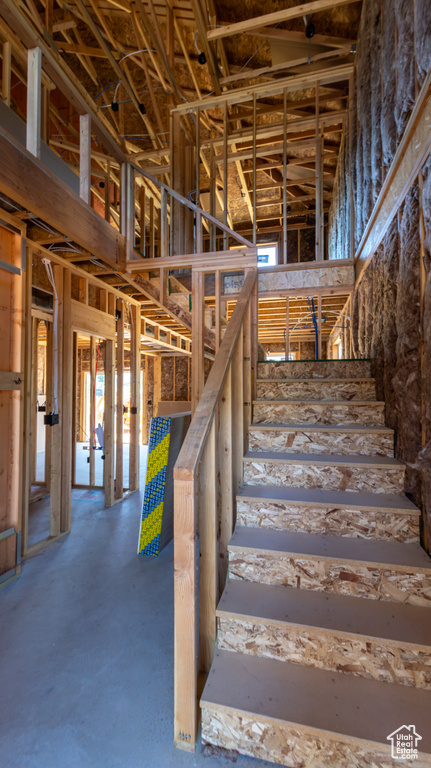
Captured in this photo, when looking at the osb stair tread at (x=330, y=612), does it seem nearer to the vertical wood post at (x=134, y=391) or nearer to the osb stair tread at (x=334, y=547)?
the osb stair tread at (x=334, y=547)

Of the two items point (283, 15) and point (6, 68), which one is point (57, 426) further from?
point (283, 15)

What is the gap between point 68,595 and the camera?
2312 mm

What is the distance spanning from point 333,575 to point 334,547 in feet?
0.42

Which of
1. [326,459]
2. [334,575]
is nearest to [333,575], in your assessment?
[334,575]

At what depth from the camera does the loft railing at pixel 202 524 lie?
1.25 m

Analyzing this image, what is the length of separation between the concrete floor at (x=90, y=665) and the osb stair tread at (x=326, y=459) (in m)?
1.15

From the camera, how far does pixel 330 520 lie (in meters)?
1.74

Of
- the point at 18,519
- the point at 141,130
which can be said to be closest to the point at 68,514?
the point at 18,519

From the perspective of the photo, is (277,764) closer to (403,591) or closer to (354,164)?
(403,591)

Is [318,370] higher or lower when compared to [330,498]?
higher

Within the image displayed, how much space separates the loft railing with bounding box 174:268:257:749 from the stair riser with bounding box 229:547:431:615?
16 centimetres

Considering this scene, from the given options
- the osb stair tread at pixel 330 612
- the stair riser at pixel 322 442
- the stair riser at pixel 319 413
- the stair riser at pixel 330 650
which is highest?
the stair riser at pixel 319 413

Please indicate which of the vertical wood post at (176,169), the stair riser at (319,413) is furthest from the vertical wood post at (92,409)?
the stair riser at (319,413)

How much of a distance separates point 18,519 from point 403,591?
107 inches
